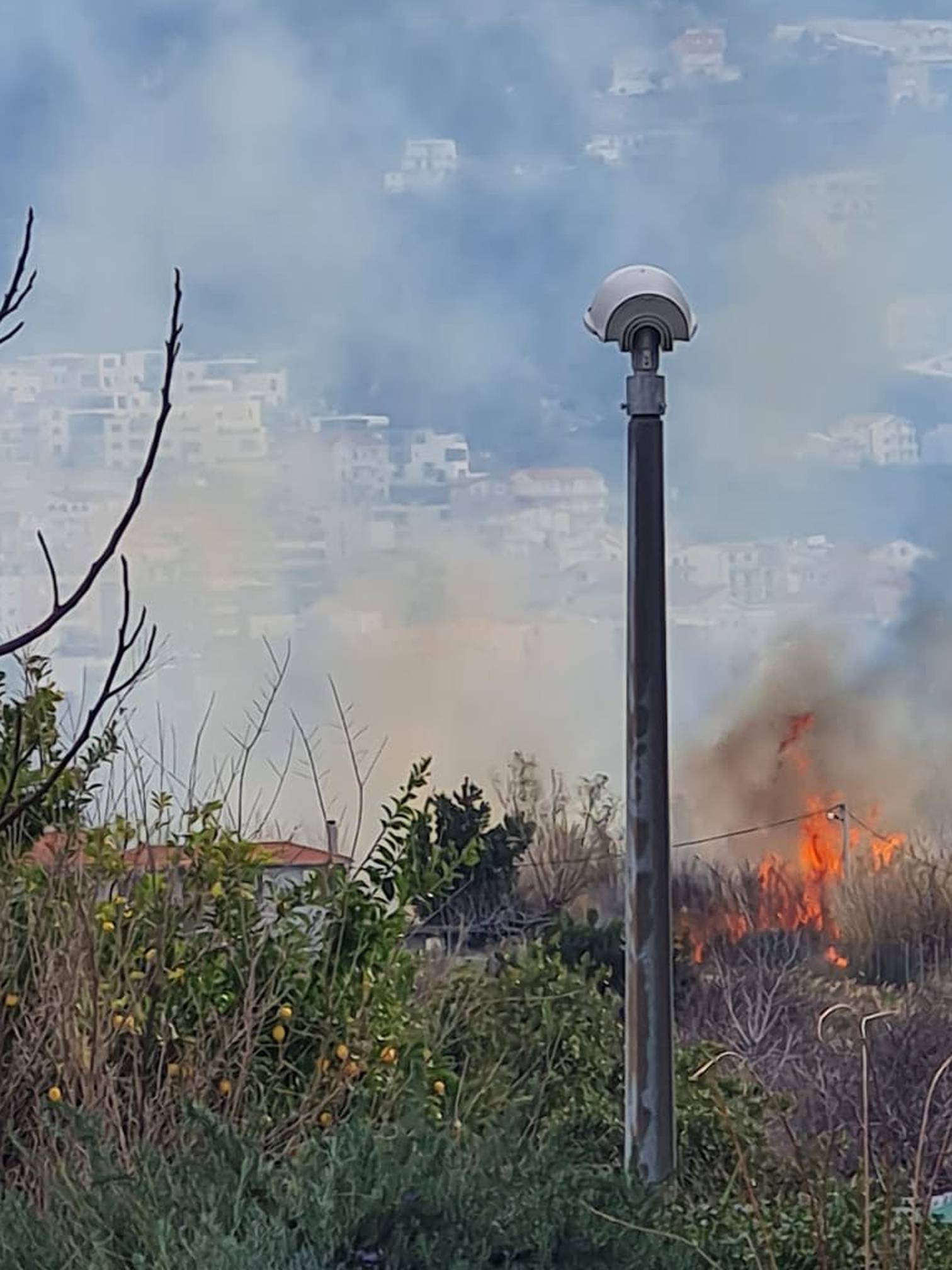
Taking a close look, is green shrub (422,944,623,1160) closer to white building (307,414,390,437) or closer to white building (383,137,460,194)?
white building (307,414,390,437)

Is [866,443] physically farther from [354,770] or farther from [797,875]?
[354,770]

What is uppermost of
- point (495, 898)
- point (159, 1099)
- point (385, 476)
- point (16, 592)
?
point (385, 476)

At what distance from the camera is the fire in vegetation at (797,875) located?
3189 millimetres

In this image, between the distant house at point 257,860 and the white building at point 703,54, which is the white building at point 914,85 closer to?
the white building at point 703,54

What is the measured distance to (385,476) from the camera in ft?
11.1

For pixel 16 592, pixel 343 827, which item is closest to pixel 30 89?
pixel 16 592

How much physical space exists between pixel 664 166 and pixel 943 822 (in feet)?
5.00

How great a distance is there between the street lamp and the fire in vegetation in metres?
1.15

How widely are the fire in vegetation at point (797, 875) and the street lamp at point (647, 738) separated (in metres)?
1.15

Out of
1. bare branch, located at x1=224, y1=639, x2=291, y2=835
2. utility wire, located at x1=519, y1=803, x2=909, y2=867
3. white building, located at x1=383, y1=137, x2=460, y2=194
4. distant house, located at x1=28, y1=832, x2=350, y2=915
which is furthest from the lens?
white building, located at x1=383, y1=137, x2=460, y2=194

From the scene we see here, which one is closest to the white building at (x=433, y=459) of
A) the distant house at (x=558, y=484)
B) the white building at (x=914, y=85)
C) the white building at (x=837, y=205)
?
the distant house at (x=558, y=484)

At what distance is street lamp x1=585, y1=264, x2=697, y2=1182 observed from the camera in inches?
81.4

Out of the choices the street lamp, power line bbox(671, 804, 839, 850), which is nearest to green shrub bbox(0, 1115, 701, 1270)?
the street lamp

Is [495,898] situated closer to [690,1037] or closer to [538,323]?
[690,1037]
